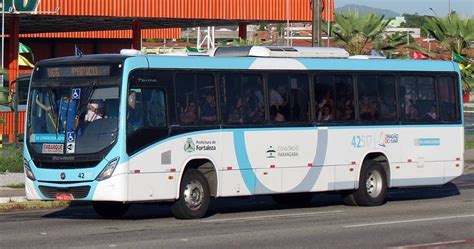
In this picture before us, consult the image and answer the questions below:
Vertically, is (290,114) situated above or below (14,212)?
above

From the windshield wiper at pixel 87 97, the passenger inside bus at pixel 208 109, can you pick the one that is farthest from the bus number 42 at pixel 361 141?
the windshield wiper at pixel 87 97

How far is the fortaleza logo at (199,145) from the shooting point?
17.5 m

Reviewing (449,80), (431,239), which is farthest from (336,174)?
(431,239)

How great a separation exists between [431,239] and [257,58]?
5511 mm

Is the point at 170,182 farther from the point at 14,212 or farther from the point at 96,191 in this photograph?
the point at 14,212

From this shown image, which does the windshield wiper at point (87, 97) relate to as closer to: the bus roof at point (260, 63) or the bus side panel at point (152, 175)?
the bus roof at point (260, 63)

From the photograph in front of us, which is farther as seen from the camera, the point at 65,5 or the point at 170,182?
the point at 65,5

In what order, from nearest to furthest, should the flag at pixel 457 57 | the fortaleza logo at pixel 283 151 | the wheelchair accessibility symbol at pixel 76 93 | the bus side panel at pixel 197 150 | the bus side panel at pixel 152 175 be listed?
the bus side panel at pixel 152 175 < the wheelchair accessibility symbol at pixel 76 93 < the bus side panel at pixel 197 150 < the fortaleza logo at pixel 283 151 < the flag at pixel 457 57

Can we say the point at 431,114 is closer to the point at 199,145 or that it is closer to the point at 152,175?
the point at 199,145

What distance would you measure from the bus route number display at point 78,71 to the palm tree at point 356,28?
662 inches

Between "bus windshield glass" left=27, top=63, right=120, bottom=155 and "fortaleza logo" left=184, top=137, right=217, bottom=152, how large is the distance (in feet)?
4.48

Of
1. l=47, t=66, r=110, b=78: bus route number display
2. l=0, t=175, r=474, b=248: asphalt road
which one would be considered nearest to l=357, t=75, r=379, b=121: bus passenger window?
l=0, t=175, r=474, b=248: asphalt road

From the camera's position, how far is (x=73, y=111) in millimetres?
17109

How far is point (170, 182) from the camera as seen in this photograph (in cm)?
1725
